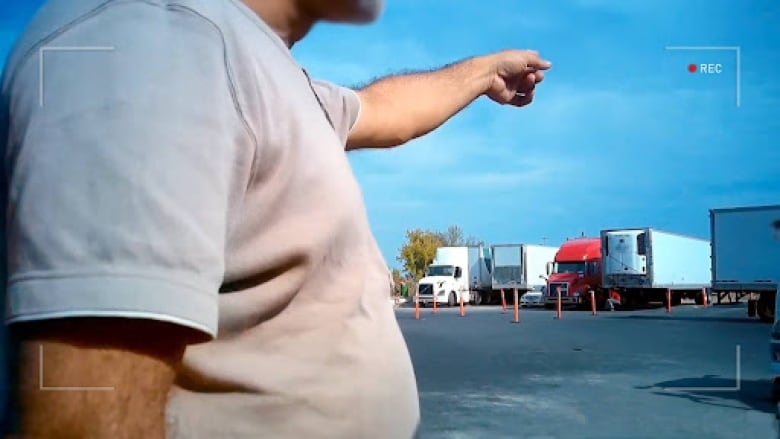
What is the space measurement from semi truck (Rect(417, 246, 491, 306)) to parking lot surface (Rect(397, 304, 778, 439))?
1809cm

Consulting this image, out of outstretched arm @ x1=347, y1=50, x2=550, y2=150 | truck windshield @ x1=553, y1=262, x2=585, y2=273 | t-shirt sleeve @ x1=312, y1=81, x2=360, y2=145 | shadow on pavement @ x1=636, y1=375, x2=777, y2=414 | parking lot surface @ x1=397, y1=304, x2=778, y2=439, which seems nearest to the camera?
t-shirt sleeve @ x1=312, y1=81, x2=360, y2=145

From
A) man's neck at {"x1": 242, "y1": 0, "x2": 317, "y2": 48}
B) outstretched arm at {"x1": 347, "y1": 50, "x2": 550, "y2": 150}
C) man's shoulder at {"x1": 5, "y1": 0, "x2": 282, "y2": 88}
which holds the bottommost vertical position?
man's shoulder at {"x1": 5, "y1": 0, "x2": 282, "y2": 88}

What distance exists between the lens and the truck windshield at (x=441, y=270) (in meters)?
35.7

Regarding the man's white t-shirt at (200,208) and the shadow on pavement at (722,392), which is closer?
the man's white t-shirt at (200,208)

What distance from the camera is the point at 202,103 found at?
724mm

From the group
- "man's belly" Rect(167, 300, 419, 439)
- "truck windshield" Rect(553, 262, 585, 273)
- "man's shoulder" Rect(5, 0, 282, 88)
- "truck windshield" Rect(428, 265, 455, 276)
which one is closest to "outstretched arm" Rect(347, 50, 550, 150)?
"man's belly" Rect(167, 300, 419, 439)

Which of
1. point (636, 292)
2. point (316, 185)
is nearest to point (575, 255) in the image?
point (636, 292)

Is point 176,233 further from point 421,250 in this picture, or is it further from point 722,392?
point 421,250

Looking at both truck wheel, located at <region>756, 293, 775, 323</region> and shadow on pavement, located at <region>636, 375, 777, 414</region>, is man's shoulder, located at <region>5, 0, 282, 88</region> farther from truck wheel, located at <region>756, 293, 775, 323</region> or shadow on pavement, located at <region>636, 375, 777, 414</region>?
truck wheel, located at <region>756, 293, 775, 323</region>

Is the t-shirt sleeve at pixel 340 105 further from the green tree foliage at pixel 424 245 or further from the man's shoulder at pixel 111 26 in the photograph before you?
the green tree foliage at pixel 424 245

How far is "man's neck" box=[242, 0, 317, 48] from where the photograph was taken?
3.37ft

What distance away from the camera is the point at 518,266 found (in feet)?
118

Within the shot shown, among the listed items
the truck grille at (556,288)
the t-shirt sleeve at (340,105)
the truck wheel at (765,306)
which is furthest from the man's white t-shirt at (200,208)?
the truck grille at (556,288)

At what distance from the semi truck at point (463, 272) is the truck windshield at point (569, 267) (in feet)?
16.7
